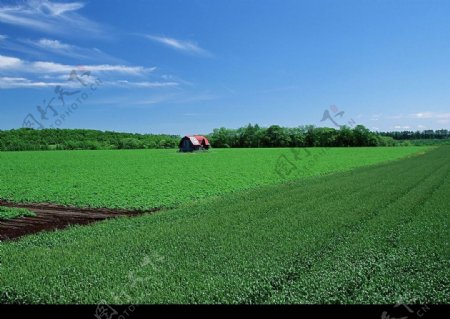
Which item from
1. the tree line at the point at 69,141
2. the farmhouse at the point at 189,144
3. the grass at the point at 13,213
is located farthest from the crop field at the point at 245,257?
the tree line at the point at 69,141

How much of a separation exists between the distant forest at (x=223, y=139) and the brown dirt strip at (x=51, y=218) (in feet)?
272

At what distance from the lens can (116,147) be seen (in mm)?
104688

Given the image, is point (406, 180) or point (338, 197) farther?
point (406, 180)

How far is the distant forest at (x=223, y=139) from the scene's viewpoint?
9562cm

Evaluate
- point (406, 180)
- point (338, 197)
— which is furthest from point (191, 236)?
point (406, 180)

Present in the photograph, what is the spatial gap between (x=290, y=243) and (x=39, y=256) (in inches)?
222

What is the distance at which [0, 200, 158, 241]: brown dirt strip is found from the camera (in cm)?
1276

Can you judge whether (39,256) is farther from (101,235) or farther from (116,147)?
(116,147)

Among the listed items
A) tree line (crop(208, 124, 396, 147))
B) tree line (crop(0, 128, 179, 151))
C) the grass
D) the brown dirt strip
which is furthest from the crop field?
tree line (crop(208, 124, 396, 147))

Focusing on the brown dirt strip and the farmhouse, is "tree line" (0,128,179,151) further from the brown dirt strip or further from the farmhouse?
the brown dirt strip

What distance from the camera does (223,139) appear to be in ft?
373

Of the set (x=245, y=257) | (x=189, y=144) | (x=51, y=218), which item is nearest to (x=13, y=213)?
(x=51, y=218)

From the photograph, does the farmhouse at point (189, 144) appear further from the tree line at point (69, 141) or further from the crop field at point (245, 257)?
the crop field at point (245, 257)

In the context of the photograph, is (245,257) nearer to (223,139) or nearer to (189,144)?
(189,144)
